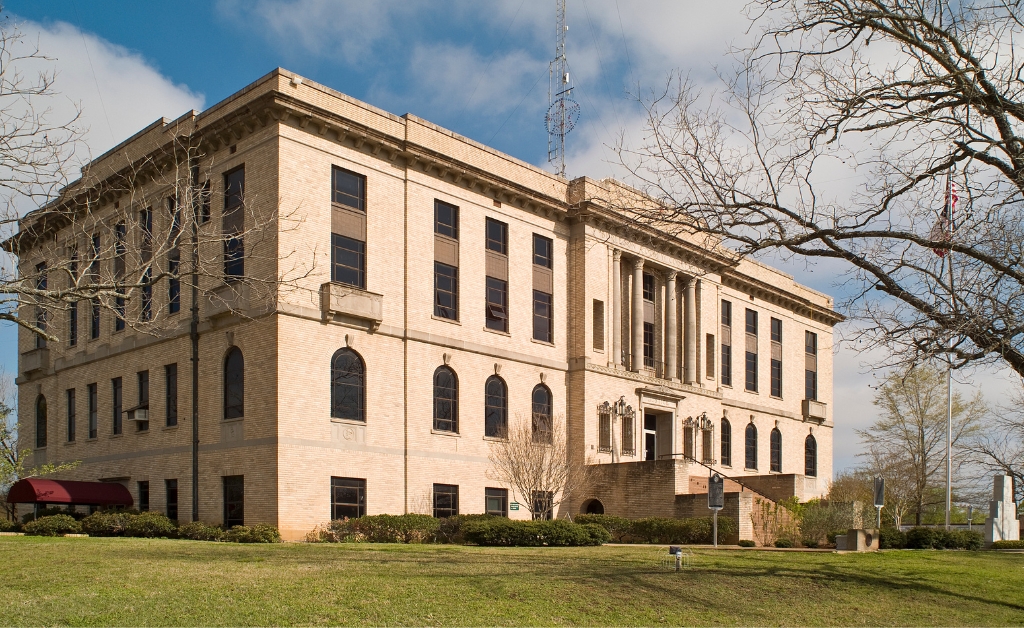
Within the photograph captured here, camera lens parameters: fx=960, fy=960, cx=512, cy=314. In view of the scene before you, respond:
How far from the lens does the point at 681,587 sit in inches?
688

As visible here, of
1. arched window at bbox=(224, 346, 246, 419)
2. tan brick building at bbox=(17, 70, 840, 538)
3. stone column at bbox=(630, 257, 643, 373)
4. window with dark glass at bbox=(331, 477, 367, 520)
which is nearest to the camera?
tan brick building at bbox=(17, 70, 840, 538)

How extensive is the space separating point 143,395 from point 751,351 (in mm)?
34345

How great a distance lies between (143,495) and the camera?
3544cm

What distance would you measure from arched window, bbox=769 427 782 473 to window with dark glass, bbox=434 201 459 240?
28823 millimetres

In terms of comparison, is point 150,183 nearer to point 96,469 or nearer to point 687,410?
point 96,469

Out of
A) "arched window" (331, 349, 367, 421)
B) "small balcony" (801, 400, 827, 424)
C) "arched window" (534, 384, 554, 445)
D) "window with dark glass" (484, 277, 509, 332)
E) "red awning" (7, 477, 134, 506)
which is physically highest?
"window with dark glass" (484, 277, 509, 332)

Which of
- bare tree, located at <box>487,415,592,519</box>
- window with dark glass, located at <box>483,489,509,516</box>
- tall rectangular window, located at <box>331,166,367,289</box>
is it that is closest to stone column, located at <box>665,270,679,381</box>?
bare tree, located at <box>487,415,592,519</box>

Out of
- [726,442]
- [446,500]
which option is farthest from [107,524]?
[726,442]

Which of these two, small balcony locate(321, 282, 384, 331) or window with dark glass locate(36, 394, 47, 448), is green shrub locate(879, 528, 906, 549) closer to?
small balcony locate(321, 282, 384, 331)

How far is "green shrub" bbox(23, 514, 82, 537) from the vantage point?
31547 millimetres

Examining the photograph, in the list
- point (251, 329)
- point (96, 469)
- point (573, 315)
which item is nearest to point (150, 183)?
point (251, 329)

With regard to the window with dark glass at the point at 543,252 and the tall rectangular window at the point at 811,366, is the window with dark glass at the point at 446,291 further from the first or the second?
the tall rectangular window at the point at 811,366

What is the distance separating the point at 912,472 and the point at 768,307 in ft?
51.5

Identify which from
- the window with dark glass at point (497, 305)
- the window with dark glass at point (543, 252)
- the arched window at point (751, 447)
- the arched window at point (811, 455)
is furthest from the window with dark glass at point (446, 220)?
the arched window at point (811, 455)
